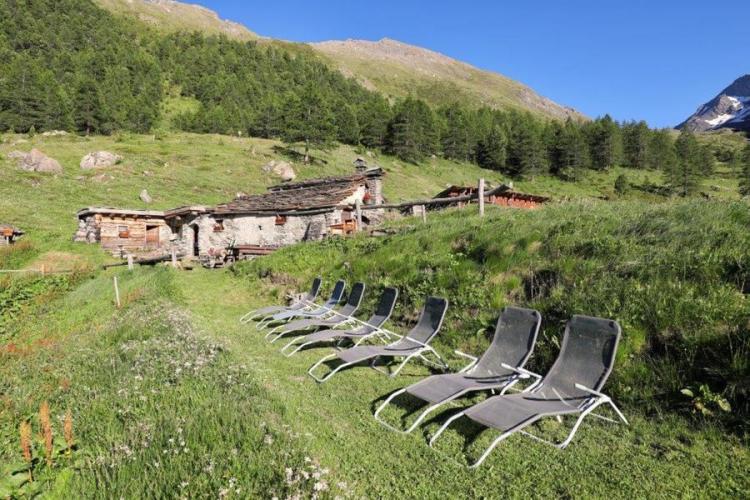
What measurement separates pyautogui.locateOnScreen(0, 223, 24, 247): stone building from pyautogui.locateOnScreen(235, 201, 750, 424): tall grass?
23.1 metres

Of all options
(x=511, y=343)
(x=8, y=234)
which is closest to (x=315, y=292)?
(x=511, y=343)

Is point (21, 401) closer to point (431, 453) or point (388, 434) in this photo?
point (388, 434)

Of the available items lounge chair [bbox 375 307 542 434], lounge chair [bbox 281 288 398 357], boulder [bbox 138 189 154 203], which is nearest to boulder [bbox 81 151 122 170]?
boulder [bbox 138 189 154 203]

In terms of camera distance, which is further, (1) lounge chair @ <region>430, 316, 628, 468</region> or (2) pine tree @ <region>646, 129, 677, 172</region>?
(2) pine tree @ <region>646, 129, 677, 172</region>

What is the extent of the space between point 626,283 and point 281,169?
42508 millimetres

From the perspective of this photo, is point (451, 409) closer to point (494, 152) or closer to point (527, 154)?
point (527, 154)

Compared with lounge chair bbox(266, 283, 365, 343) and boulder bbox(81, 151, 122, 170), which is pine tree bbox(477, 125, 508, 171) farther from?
lounge chair bbox(266, 283, 365, 343)

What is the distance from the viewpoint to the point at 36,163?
35.3 m

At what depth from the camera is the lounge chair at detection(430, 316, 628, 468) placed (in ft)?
12.7

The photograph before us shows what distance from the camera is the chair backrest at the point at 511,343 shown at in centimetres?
523

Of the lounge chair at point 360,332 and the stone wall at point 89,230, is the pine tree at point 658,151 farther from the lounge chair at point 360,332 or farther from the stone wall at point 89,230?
the stone wall at point 89,230

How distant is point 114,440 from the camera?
3.75 meters

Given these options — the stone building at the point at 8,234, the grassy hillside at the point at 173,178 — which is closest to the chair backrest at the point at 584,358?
the grassy hillside at the point at 173,178

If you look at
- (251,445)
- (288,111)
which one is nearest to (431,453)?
(251,445)
